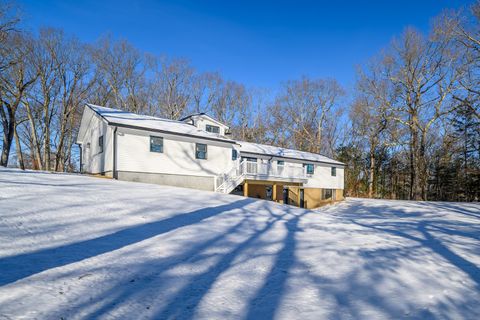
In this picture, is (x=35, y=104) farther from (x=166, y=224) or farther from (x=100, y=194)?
(x=166, y=224)

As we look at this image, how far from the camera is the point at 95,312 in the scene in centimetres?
242

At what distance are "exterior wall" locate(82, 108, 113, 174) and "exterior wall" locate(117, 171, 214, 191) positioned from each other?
1.02 meters

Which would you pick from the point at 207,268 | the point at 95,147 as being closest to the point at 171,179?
the point at 95,147

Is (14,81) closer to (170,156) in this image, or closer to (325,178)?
(170,156)

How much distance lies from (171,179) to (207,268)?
11624mm

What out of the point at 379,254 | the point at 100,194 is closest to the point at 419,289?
the point at 379,254

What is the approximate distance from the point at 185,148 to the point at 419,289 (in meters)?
13.4

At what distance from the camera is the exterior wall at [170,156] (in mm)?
13464

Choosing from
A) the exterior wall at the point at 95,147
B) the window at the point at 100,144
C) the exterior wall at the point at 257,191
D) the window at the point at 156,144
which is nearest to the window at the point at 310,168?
the exterior wall at the point at 257,191

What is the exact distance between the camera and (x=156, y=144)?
14453mm

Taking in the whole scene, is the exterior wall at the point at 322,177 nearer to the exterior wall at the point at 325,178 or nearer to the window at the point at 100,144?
the exterior wall at the point at 325,178

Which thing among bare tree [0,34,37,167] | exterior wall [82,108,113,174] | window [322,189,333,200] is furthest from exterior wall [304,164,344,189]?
bare tree [0,34,37,167]

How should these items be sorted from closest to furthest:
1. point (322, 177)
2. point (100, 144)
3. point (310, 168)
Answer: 1. point (100, 144)
2. point (310, 168)
3. point (322, 177)

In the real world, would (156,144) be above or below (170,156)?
above
